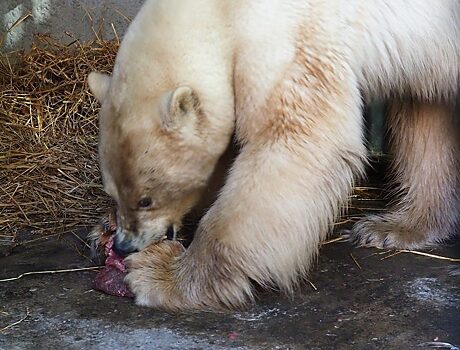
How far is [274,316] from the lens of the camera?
2918 mm

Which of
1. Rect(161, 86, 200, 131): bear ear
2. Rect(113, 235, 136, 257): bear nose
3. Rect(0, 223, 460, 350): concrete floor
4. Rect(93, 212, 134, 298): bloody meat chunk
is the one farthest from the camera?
Rect(113, 235, 136, 257): bear nose

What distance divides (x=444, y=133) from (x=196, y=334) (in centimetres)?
149

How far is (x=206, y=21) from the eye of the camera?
3.05 m

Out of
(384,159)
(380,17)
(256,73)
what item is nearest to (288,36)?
(256,73)

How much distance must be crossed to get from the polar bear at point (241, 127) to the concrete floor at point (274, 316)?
0.34 feet

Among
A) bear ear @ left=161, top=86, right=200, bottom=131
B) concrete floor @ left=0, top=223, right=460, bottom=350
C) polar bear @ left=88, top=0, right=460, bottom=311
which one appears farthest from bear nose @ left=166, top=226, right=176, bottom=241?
bear ear @ left=161, top=86, right=200, bottom=131

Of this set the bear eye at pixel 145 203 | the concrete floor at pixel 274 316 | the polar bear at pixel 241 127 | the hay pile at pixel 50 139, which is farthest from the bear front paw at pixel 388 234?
the hay pile at pixel 50 139

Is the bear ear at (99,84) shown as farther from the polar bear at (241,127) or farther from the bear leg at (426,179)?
the bear leg at (426,179)

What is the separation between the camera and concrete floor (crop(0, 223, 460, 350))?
2.73m

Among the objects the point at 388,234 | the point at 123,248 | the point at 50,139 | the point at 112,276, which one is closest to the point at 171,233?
the point at 123,248

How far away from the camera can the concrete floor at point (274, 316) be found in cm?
273

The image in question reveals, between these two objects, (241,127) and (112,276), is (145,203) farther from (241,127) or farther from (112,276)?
(241,127)

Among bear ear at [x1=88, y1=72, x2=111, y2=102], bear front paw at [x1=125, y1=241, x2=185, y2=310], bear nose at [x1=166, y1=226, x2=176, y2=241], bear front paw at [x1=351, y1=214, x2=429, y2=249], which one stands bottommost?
bear front paw at [x1=351, y1=214, x2=429, y2=249]

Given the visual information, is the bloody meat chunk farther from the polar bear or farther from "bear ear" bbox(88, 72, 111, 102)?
"bear ear" bbox(88, 72, 111, 102)
